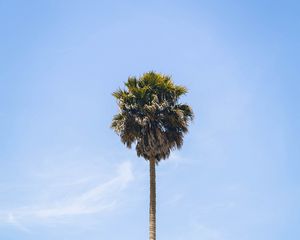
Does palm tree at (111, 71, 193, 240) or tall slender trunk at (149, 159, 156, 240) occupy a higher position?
palm tree at (111, 71, 193, 240)

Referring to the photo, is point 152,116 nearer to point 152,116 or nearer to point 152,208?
point 152,116

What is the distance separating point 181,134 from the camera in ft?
Result: 146

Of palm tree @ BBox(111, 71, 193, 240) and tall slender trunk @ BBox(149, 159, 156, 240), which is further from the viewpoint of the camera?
palm tree @ BBox(111, 71, 193, 240)

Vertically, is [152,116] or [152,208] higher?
[152,116]

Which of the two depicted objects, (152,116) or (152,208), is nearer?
(152,208)

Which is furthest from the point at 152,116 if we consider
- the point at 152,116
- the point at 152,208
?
the point at 152,208

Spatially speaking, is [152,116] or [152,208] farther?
[152,116]

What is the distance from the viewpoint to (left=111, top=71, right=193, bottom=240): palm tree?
1718 inches

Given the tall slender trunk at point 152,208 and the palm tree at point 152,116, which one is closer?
the tall slender trunk at point 152,208

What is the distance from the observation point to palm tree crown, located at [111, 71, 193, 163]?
143 feet

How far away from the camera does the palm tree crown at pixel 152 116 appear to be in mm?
43656

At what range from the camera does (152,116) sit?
1737 inches

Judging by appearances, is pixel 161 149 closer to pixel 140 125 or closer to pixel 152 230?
pixel 140 125

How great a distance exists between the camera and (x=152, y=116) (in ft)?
145
